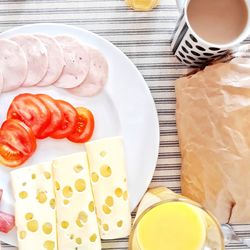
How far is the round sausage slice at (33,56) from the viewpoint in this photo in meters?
1.22

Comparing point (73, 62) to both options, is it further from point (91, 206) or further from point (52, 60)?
point (91, 206)

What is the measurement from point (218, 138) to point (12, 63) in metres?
0.42

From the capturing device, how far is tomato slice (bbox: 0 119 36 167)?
1193 mm

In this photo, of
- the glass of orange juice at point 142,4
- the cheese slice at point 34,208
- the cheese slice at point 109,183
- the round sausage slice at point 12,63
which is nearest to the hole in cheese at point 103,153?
the cheese slice at point 109,183

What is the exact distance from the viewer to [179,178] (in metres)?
1.27

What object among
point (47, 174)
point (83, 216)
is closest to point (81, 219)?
point (83, 216)

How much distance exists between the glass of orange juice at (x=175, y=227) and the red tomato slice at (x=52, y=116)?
237 millimetres

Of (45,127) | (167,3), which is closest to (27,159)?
(45,127)

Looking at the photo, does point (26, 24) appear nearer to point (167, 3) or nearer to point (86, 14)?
point (86, 14)

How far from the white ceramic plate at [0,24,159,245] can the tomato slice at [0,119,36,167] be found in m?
0.02

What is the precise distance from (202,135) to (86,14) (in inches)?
13.6

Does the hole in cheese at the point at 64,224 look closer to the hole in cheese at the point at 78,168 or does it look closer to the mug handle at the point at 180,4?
the hole in cheese at the point at 78,168

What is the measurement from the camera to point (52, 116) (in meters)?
1.21

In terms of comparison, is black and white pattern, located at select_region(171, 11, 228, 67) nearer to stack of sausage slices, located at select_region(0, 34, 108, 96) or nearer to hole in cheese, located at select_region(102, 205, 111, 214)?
stack of sausage slices, located at select_region(0, 34, 108, 96)
